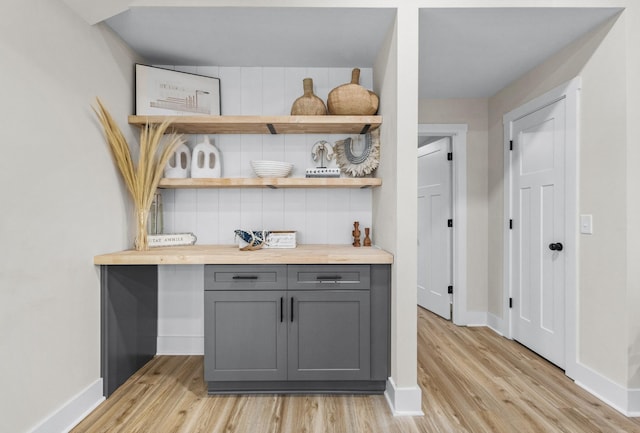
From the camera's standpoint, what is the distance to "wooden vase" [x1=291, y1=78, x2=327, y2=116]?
8.95 feet

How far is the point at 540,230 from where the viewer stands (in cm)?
302

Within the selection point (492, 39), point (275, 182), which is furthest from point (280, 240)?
point (492, 39)

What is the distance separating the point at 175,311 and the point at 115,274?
0.74 meters

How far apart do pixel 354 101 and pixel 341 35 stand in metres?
0.43

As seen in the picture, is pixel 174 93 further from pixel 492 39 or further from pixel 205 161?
pixel 492 39

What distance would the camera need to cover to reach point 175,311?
299 cm

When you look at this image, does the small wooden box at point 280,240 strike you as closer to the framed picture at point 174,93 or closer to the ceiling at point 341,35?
the framed picture at point 174,93

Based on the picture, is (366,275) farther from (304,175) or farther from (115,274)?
(115,274)

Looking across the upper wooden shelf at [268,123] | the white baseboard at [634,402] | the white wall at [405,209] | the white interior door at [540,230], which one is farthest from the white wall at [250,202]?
the white baseboard at [634,402]

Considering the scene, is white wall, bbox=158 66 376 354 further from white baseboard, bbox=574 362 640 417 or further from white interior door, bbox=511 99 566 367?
white baseboard, bbox=574 362 640 417

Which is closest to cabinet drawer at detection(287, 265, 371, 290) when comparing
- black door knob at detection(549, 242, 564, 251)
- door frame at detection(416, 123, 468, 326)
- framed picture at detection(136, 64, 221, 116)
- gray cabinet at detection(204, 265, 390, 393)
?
gray cabinet at detection(204, 265, 390, 393)

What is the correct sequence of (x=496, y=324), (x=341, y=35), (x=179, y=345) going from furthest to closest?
1. (x=496, y=324)
2. (x=179, y=345)
3. (x=341, y=35)

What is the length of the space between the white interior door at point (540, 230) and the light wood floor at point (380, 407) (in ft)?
1.12

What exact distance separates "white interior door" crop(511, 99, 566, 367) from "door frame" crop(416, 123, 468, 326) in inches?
20.5
